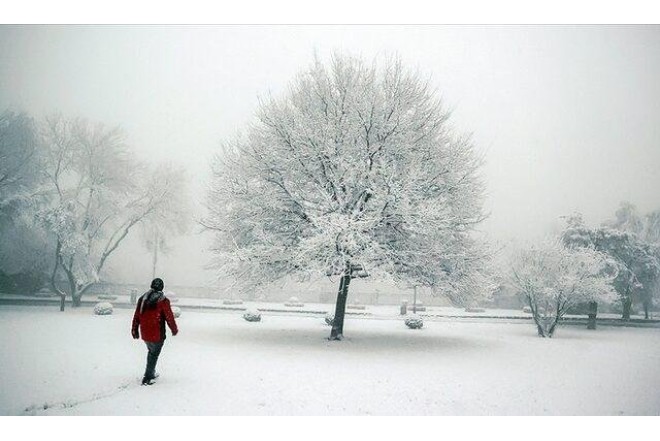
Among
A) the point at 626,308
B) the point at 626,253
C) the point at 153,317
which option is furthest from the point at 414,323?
the point at 626,308

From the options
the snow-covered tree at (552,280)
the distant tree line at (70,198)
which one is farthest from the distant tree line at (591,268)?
the distant tree line at (70,198)

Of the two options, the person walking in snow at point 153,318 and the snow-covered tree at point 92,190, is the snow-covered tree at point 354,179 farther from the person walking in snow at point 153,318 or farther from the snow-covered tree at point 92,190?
the snow-covered tree at point 92,190

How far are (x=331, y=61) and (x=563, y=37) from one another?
316 inches

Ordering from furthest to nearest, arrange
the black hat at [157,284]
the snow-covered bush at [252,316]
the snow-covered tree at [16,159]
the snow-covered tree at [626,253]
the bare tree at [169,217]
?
the snow-covered tree at [626,253] → the bare tree at [169,217] → the snow-covered tree at [16,159] → the snow-covered bush at [252,316] → the black hat at [157,284]

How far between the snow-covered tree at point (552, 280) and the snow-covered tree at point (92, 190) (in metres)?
22.1

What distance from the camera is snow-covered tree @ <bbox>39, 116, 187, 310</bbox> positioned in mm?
26438

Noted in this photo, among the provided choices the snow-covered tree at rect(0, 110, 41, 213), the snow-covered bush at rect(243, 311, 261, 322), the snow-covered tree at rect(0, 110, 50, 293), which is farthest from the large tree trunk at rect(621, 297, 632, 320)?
the snow-covered tree at rect(0, 110, 41, 213)

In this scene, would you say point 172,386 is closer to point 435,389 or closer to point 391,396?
point 391,396

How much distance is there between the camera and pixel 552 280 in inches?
843

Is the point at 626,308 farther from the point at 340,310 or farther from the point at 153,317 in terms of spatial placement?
the point at 153,317

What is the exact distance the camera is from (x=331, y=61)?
650 inches

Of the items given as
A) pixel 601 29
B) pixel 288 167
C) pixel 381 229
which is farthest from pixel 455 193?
pixel 601 29

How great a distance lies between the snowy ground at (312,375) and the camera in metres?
8.37

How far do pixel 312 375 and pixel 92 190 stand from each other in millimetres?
23420
